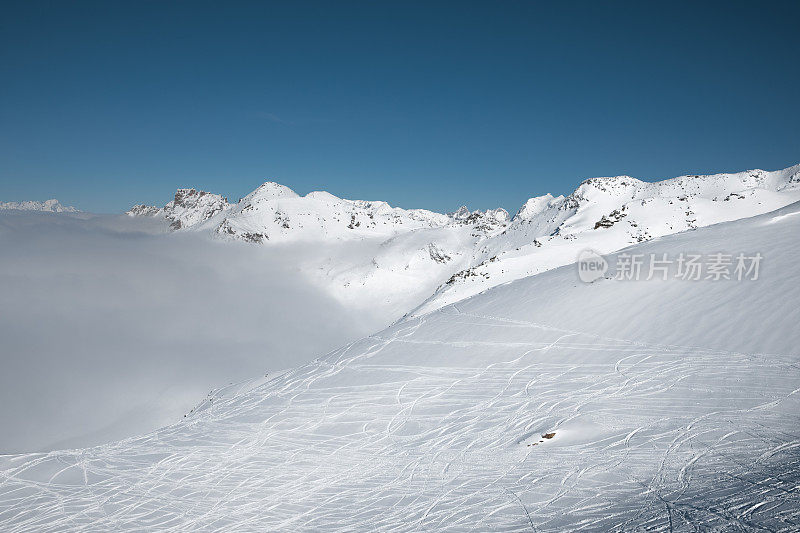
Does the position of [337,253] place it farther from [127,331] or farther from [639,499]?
[639,499]

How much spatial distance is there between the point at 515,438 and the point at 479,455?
112cm

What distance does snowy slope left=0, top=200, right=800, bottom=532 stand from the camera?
7.12 meters

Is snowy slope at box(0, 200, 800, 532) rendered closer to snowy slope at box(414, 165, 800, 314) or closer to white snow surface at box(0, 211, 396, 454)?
snowy slope at box(414, 165, 800, 314)

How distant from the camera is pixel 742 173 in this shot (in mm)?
111438

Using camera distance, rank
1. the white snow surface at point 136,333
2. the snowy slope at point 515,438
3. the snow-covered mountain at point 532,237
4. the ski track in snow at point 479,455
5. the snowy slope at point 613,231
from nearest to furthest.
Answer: the ski track in snow at point 479,455 → the snowy slope at point 515,438 → the snowy slope at point 613,231 → the snow-covered mountain at point 532,237 → the white snow surface at point 136,333

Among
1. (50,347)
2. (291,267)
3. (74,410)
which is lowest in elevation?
(74,410)

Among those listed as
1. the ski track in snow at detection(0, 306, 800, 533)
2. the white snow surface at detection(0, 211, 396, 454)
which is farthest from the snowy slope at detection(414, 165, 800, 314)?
the white snow surface at detection(0, 211, 396, 454)

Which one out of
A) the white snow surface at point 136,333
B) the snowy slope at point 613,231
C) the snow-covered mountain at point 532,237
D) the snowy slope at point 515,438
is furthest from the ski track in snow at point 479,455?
the white snow surface at point 136,333

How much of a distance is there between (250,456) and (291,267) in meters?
174

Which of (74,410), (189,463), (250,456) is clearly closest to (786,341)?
(250,456)

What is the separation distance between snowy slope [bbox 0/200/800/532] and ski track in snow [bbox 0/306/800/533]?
50 millimetres

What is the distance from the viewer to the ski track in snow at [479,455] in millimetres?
6875

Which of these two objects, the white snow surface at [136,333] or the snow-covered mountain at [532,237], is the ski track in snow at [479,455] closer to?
the snow-covered mountain at [532,237]

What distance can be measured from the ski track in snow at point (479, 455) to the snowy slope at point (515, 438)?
0.05 metres
